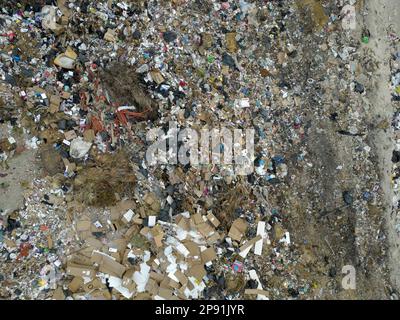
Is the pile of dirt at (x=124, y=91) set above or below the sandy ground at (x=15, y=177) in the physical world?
above

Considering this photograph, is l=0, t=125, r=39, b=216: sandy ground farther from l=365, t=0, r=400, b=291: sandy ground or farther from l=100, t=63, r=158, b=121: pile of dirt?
l=365, t=0, r=400, b=291: sandy ground

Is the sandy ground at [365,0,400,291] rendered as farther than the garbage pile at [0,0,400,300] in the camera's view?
Yes

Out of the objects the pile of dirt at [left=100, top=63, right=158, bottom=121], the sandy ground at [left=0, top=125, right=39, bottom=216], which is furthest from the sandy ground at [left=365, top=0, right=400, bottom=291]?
the sandy ground at [left=0, top=125, right=39, bottom=216]

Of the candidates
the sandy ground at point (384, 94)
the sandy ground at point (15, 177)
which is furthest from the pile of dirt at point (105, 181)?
the sandy ground at point (384, 94)

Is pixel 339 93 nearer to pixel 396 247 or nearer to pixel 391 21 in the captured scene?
pixel 391 21

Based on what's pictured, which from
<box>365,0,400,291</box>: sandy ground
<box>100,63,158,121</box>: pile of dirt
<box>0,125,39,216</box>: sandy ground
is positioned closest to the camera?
<box>0,125,39,216</box>: sandy ground

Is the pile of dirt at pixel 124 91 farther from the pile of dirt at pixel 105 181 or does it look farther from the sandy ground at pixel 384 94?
the sandy ground at pixel 384 94
